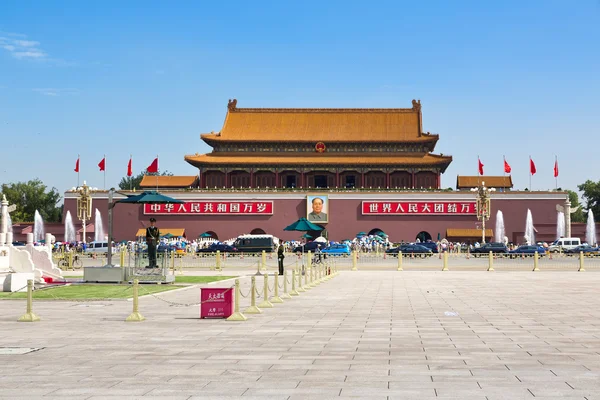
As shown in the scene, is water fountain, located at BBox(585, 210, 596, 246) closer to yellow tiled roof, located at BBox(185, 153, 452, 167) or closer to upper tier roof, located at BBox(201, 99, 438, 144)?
yellow tiled roof, located at BBox(185, 153, 452, 167)

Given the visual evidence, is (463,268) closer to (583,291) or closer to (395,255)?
(395,255)

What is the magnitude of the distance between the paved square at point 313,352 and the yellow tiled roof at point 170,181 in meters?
55.6

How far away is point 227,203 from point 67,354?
186 feet

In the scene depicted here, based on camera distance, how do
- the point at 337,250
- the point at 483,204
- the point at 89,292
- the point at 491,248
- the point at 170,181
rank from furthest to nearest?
the point at 170,181 < the point at 483,204 < the point at 491,248 < the point at 337,250 < the point at 89,292

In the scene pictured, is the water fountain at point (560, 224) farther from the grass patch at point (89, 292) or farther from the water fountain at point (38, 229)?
the grass patch at point (89, 292)

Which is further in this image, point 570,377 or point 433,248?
point 433,248

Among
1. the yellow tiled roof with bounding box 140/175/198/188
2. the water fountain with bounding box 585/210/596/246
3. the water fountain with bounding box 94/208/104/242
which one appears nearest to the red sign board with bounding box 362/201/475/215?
the water fountain with bounding box 585/210/596/246

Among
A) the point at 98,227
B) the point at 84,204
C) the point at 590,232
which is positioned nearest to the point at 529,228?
the point at 590,232

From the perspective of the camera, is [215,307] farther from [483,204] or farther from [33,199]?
[33,199]

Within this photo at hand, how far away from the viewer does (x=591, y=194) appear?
9588cm

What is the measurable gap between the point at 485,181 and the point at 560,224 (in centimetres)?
996

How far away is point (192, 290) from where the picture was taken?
23844 mm

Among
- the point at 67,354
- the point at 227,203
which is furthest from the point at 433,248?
the point at 67,354

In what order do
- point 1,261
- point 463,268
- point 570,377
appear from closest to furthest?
1. point 570,377
2. point 1,261
3. point 463,268
